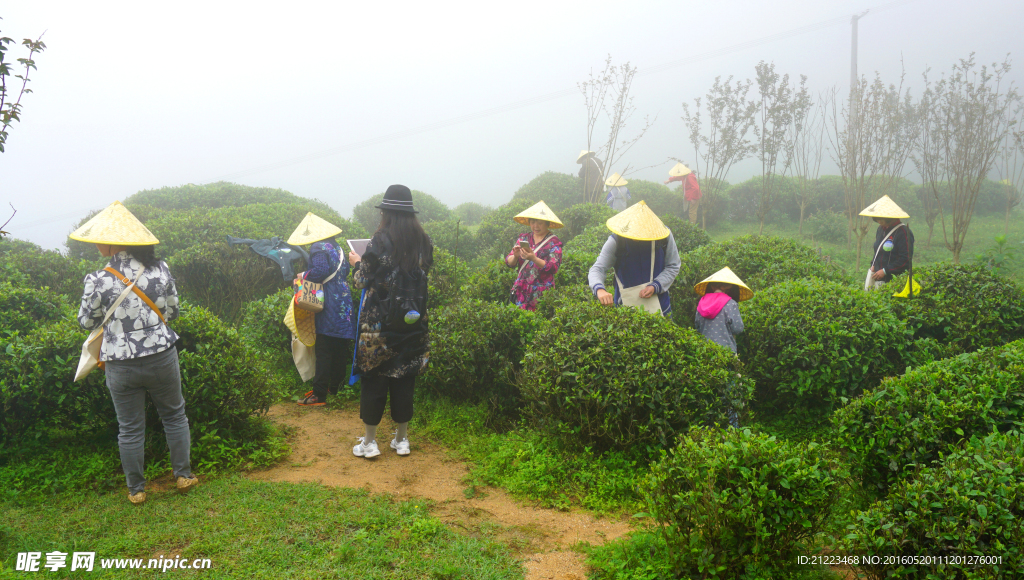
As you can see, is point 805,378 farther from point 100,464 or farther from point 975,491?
point 100,464

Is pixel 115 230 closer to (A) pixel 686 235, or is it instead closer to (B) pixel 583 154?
(A) pixel 686 235

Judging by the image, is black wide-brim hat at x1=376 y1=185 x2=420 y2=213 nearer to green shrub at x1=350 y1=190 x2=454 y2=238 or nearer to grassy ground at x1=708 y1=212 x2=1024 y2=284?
grassy ground at x1=708 y1=212 x2=1024 y2=284

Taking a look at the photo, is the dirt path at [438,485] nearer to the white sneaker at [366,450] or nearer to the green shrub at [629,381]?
the white sneaker at [366,450]

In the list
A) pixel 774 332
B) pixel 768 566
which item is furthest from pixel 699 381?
pixel 774 332

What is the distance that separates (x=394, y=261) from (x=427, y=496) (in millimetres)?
1611

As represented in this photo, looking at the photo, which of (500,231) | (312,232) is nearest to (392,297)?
(312,232)

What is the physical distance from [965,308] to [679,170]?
10.4 metres

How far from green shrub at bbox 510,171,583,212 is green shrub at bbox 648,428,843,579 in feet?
44.1

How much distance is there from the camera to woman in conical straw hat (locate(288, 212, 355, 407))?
17.1ft

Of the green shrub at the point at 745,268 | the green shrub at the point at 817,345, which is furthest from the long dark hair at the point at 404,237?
the green shrub at the point at 745,268

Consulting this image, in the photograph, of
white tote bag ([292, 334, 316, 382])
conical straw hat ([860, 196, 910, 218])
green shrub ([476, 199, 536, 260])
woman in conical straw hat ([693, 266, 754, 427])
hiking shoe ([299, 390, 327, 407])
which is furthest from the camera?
green shrub ([476, 199, 536, 260])

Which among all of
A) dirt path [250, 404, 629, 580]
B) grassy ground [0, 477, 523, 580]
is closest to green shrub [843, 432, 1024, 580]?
dirt path [250, 404, 629, 580]

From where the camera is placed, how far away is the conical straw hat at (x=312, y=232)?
522 cm

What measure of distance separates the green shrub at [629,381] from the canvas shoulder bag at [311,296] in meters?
2.18
